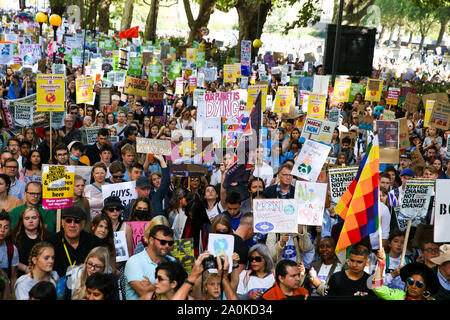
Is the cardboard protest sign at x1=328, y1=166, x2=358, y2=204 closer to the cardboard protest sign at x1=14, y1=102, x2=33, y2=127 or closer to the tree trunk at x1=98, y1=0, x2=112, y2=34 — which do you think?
the cardboard protest sign at x1=14, y1=102, x2=33, y2=127

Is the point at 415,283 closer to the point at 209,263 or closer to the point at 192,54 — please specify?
the point at 209,263

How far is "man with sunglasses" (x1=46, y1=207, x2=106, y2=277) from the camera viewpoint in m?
5.68

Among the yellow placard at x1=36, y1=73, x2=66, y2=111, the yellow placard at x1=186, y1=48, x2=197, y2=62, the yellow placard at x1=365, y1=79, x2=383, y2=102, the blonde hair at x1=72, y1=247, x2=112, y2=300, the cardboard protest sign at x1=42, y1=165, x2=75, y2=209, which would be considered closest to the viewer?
the blonde hair at x1=72, y1=247, x2=112, y2=300

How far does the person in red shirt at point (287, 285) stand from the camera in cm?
527

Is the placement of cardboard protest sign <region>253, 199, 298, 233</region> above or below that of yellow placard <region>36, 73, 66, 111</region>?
below

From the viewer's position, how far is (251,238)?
22.2ft

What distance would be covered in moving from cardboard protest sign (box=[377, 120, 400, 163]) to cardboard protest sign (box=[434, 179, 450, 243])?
9.36 ft

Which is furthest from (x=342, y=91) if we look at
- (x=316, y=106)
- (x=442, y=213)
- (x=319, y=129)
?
(x=442, y=213)

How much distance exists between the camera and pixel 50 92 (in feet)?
34.8

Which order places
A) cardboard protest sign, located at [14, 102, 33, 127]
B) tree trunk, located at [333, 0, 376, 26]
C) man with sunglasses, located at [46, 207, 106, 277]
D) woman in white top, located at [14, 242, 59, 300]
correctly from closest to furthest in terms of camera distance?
woman in white top, located at [14, 242, 59, 300] < man with sunglasses, located at [46, 207, 106, 277] < cardboard protest sign, located at [14, 102, 33, 127] < tree trunk, located at [333, 0, 376, 26]

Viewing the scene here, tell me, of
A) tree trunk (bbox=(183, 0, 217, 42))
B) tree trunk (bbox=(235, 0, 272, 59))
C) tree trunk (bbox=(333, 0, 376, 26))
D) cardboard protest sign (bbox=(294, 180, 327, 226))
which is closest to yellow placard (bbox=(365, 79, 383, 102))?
tree trunk (bbox=(333, 0, 376, 26))

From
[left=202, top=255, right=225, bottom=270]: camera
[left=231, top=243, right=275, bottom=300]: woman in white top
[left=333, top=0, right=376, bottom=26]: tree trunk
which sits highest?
[left=333, top=0, right=376, bottom=26]: tree trunk

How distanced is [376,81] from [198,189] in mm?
9298
